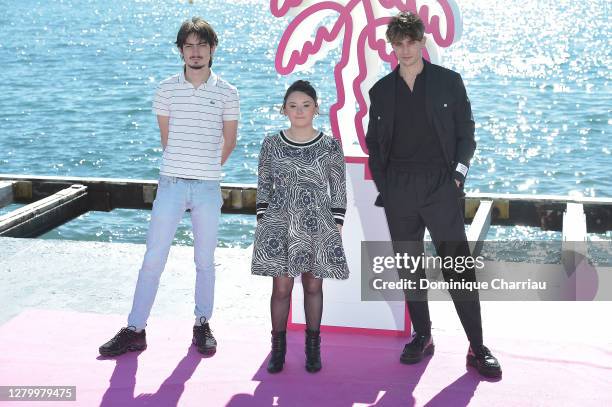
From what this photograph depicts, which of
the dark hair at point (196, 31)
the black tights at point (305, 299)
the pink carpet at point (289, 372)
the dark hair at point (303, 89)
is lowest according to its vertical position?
the pink carpet at point (289, 372)

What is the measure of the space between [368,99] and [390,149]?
0.69 m

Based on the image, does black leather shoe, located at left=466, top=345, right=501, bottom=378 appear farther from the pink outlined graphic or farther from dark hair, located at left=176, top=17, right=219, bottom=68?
dark hair, located at left=176, top=17, right=219, bottom=68

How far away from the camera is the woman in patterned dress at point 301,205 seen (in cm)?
493

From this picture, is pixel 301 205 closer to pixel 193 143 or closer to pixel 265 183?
pixel 265 183

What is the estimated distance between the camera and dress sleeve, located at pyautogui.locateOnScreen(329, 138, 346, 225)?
16.4 ft

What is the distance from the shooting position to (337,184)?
4988 mm

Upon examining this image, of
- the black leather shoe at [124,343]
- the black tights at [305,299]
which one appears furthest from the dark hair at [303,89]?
the black leather shoe at [124,343]

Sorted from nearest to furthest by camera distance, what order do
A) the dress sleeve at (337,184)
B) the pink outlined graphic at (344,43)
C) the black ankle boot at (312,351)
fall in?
the dress sleeve at (337,184) < the black ankle boot at (312,351) < the pink outlined graphic at (344,43)

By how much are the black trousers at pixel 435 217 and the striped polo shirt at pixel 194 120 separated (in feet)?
3.09

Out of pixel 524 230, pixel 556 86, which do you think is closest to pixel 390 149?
pixel 524 230

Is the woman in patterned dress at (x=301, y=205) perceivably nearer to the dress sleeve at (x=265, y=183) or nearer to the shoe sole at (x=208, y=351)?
the dress sleeve at (x=265, y=183)

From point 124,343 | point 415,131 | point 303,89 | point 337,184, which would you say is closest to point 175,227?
point 124,343

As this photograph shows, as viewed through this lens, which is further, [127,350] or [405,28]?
[127,350]

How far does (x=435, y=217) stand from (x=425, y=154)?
32 cm
